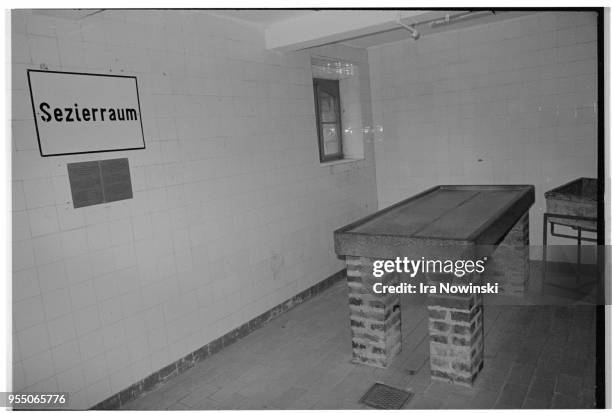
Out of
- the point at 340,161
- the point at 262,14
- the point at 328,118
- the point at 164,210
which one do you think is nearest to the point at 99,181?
→ the point at 164,210

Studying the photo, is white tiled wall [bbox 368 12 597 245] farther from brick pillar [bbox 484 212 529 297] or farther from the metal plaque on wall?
the metal plaque on wall

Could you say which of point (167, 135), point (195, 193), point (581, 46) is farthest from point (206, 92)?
point (581, 46)

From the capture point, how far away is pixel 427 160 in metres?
6.26

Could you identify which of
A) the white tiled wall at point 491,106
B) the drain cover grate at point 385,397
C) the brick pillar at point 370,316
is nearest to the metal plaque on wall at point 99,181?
the brick pillar at point 370,316

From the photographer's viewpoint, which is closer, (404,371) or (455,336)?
(455,336)

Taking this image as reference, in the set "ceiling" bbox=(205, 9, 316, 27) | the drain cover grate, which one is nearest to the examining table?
the drain cover grate

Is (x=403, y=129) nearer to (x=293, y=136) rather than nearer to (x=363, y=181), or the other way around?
(x=363, y=181)

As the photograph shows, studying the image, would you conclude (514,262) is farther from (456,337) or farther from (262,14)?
(262,14)

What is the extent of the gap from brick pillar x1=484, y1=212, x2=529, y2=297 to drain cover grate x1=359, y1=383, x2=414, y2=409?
80.6 inches

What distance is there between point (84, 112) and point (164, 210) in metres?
0.96

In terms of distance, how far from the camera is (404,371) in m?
3.61

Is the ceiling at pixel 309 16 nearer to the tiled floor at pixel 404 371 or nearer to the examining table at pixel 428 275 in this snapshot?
the examining table at pixel 428 275

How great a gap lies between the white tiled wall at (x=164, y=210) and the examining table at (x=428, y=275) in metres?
1.28

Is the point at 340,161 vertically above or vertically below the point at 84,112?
below
